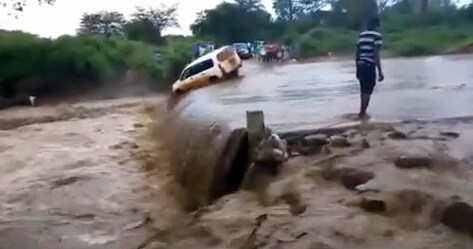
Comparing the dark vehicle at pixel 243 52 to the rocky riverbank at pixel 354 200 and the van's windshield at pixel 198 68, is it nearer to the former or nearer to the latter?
the van's windshield at pixel 198 68

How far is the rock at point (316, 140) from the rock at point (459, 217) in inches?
114

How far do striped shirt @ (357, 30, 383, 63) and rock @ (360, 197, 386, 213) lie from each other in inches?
164

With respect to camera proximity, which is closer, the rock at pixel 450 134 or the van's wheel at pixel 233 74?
the rock at pixel 450 134

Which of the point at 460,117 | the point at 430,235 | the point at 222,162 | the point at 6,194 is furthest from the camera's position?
the point at 6,194

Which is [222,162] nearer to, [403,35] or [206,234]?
[206,234]

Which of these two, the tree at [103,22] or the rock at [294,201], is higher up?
the tree at [103,22]

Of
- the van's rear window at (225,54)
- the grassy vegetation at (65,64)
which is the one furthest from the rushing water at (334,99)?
the grassy vegetation at (65,64)

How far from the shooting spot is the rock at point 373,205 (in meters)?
6.77

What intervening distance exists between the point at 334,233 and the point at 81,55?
3172 cm

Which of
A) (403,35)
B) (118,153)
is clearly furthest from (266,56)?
(118,153)

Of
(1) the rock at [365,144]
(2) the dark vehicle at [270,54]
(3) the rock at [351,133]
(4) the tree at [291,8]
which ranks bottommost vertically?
(2) the dark vehicle at [270,54]

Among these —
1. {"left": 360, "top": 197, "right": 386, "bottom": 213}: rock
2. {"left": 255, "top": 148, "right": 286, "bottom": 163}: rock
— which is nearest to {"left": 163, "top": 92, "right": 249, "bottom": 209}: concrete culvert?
{"left": 255, "top": 148, "right": 286, "bottom": 163}: rock

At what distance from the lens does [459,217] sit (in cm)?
612

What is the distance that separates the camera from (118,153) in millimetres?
16344
